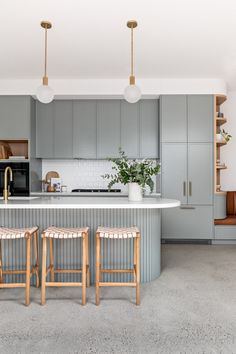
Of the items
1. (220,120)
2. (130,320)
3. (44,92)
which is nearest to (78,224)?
(130,320)

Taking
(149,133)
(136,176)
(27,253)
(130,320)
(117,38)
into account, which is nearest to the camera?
(130,320)

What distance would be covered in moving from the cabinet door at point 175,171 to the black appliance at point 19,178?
2.37 metres

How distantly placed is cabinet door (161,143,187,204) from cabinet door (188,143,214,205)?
10 cm

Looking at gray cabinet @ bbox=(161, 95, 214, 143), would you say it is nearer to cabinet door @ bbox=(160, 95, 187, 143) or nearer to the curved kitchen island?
cabinet door @ bbox=(160, 95, 187, 143)

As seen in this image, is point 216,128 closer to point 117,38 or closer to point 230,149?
point 230,149

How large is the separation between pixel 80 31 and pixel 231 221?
12.4ft

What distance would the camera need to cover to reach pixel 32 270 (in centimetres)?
285

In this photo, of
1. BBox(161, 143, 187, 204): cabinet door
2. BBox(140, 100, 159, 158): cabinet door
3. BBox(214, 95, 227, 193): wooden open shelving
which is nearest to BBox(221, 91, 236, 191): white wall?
BBox(214, 95, 227, 193): wooden open shelving

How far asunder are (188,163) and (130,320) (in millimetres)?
3246

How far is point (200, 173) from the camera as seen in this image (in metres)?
4.97

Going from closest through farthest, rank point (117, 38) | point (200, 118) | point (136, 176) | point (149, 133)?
1. point (136, 176)
2. point (117, 38)
3. point (200, 118)
4. point (149, 133)

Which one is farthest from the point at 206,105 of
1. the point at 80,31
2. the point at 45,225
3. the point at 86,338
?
the point at 86,338

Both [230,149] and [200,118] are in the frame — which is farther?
[230,149]

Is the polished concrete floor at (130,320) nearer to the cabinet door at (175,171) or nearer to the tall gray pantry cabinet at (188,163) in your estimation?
the tall gray pantry cabinet at (188,163)
